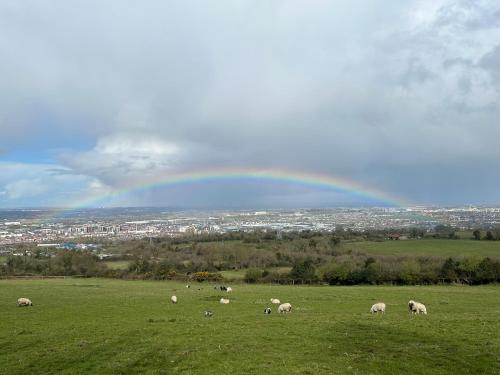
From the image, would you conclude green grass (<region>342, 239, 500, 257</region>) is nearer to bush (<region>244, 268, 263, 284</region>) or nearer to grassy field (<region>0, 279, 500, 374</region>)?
bush (<region>244, 268, 263, 284</region>)

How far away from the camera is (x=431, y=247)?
334 ft

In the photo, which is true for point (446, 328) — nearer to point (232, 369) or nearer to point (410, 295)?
point (232, 369)

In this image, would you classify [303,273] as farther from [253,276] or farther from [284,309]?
[284,309]

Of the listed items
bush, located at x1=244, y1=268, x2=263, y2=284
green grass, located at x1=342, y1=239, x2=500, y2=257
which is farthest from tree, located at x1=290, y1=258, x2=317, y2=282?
green grass, located at x1=342, y1=239, x2=500, y2=257

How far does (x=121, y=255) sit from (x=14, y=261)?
26.2 meters

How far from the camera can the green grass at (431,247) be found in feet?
296

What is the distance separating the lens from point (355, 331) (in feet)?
72.2

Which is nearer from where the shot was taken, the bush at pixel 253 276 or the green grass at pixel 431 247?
the bush at pixel 253 276

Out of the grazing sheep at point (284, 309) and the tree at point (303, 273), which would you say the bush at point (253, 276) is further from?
the grazing sheep at point (284, 309)

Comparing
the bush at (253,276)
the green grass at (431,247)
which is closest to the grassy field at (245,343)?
the bush at (253,276)

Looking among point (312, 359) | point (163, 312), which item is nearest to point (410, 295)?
point (163, 312)

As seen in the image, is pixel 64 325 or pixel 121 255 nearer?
pixel 64 325

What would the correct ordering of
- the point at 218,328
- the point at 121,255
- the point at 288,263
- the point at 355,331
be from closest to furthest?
the point at 355,331 → the point at 218,328 → the point at 288,263 → the point at 121,255

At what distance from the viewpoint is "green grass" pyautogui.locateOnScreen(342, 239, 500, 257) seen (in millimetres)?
90188
